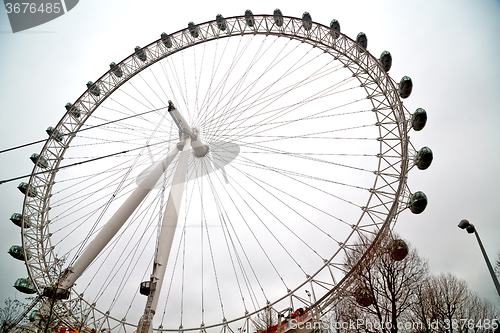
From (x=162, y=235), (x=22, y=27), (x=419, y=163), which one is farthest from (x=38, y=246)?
(x=419, y=163)

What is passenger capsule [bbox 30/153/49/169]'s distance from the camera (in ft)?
80.1

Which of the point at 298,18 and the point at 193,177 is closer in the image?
the point at 193,177

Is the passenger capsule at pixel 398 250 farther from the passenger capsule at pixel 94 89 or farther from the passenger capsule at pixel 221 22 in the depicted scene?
the passenger capsule at pixel 94 89

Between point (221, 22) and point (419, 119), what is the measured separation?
17119 mm

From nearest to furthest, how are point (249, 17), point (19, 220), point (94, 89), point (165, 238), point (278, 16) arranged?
point (165, 238), point (278, 16), point (249, 17), point (19, 220), point (94, 89)

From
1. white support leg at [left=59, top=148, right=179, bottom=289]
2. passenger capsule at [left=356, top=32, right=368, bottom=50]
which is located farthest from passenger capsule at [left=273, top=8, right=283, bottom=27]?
white support leg at [left=59, top=148, right=179, bottom=289]

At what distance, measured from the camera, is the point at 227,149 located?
736 inches

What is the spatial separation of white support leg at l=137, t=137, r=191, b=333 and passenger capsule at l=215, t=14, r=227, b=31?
11.0m

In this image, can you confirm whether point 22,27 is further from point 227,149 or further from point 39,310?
point 39,310

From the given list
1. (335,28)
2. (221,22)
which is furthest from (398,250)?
(221,22)

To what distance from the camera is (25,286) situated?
21.5 metres

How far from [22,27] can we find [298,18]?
17789mm

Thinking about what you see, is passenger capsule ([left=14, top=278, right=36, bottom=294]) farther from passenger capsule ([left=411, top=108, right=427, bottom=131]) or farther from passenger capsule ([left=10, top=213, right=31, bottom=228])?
passenger capsule ([left=411, top=108, right=427, bottom=131])

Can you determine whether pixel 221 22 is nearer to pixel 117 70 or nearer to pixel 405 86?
pixel 117 70
